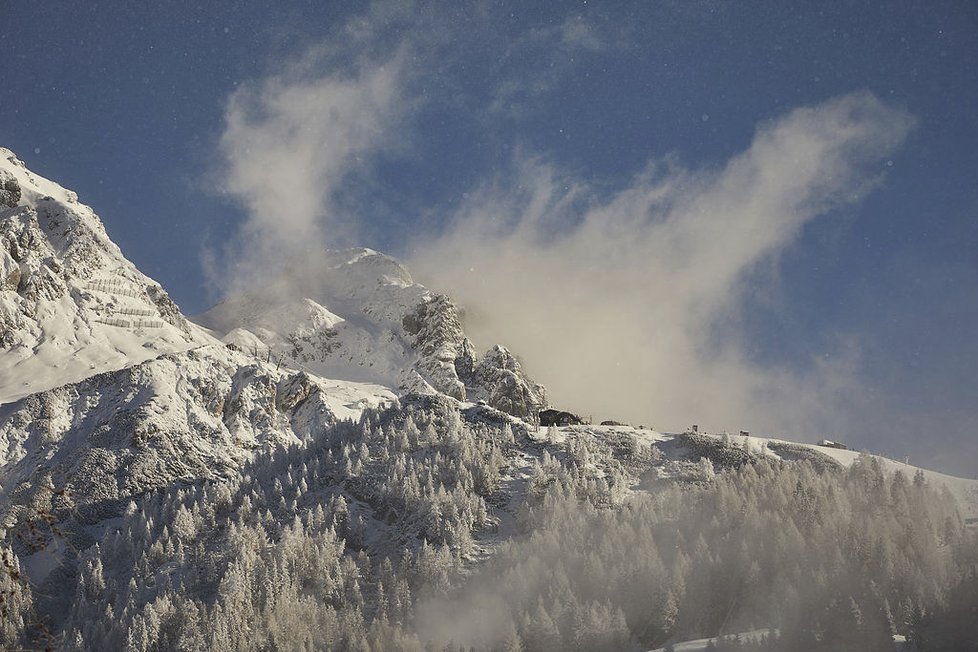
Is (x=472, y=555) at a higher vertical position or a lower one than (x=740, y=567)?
higher

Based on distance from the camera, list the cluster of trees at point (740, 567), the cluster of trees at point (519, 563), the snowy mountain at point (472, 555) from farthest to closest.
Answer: the snowy mountain at point (472, 555)
the cluster of trees at point (519, 563)
the cluster of trees at point (740, 567)

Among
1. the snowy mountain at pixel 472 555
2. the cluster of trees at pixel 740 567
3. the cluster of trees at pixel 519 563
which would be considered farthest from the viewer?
the snowy mountain at pixel 472 555

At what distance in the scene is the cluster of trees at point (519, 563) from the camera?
130500 millimetres

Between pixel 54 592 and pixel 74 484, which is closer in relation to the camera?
pixel 54 592

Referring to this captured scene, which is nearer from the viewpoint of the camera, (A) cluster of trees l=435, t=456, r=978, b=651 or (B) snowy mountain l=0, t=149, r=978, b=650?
(A) cluster of trees l=435, t=456, r=978, b=651

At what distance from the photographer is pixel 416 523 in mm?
175000

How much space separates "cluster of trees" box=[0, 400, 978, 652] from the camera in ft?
428

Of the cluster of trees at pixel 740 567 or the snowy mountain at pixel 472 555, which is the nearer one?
the cluster of trees at pixel 740 567

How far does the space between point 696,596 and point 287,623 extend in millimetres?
75435

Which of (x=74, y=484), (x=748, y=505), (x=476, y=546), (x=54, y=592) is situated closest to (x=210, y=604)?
(x=54, y=592)

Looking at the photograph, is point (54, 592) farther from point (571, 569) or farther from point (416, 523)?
point (571, 569)

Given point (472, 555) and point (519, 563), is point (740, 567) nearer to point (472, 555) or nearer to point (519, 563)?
point (519, 563)

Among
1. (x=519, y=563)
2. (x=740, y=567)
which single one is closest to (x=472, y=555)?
(x=519, y=563)

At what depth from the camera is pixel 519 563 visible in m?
153
